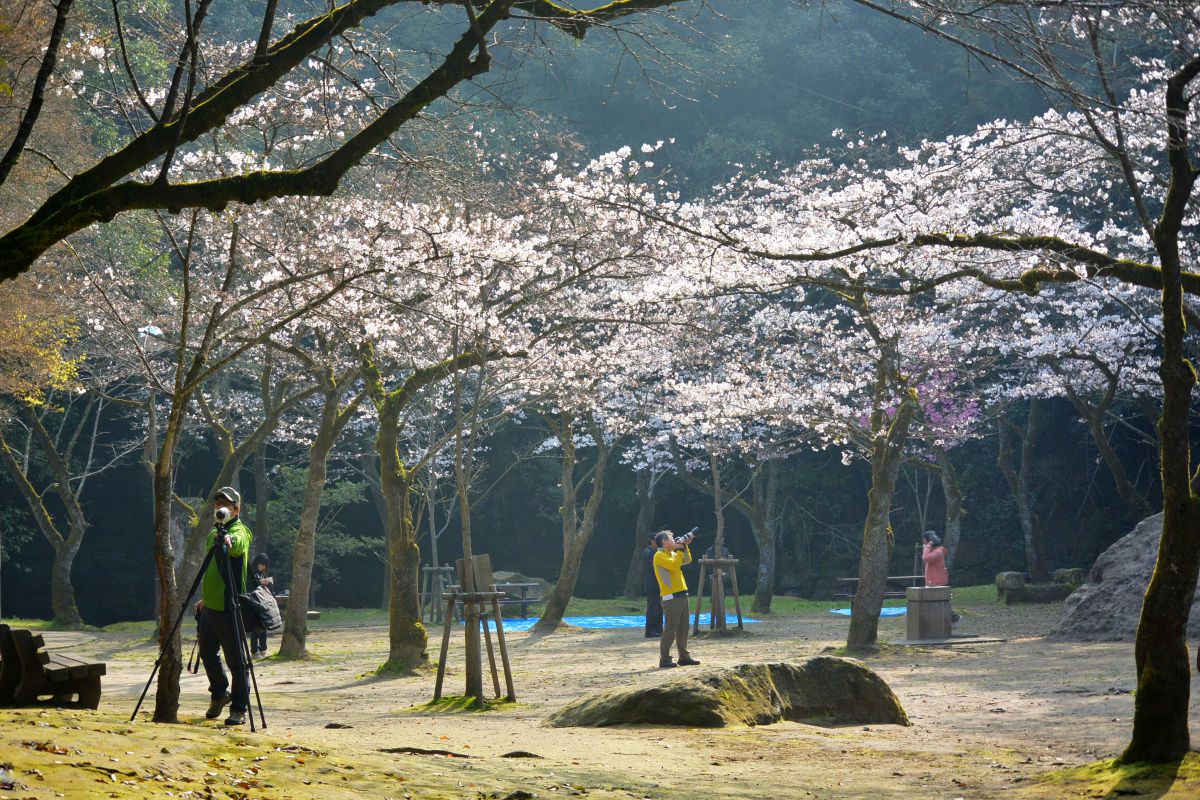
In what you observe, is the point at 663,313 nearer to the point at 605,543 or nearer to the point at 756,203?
the point at 756,203

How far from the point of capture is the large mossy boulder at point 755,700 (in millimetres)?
8680

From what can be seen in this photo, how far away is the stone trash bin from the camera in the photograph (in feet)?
53.1

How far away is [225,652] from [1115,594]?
42.1 feet

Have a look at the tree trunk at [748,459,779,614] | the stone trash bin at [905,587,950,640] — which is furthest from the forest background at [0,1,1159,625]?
the stone trash bin at [905,587,950,640]

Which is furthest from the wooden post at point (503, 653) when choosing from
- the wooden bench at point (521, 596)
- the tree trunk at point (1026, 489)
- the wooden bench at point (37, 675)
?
the tree trunk at point (1026, 489)

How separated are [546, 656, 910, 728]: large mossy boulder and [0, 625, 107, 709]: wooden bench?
3402 millimetres

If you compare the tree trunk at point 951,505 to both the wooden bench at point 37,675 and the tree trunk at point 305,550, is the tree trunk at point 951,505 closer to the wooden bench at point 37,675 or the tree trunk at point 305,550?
the tree trunk at point 305,550

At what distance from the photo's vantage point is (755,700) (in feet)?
29.8

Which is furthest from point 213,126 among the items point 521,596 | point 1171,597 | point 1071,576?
point 1071,576

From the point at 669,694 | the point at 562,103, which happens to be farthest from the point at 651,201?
the point at 562,103

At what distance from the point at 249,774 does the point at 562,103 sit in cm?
2828

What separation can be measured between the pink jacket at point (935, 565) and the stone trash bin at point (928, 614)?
1.33 metres

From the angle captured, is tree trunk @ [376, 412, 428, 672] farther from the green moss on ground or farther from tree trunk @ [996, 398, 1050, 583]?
tree trunk @ [996, 398, 1050, 583]

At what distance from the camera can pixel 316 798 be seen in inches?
200
